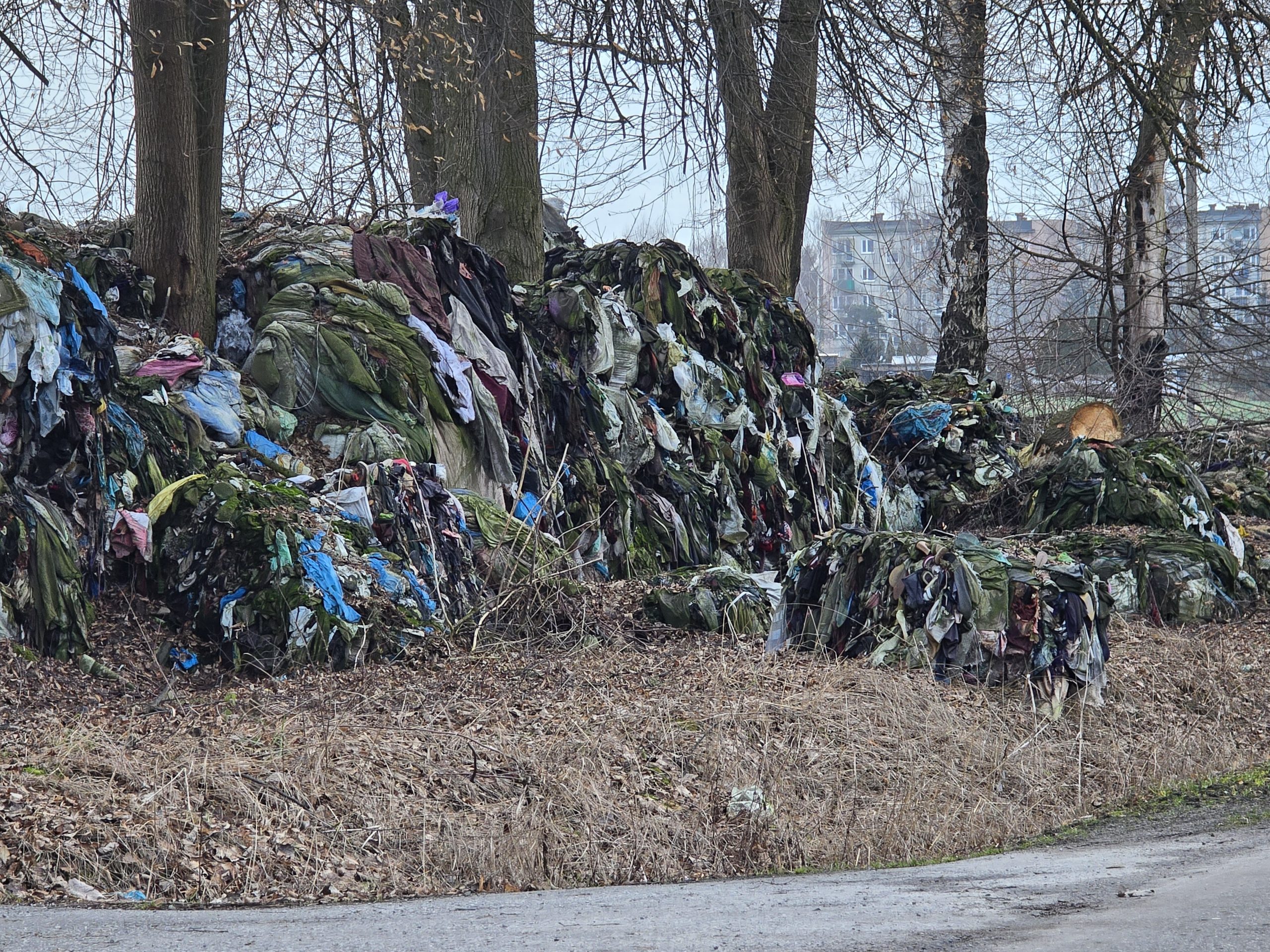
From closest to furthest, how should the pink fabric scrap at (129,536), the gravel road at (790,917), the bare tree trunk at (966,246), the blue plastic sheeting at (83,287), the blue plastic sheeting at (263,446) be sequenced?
the gravel road at (790,917)
the pink fabric scrap at (129,536)
the blue plastic sheeting at (83,287)
the blue plastic sheeting at (263,446)
the bare tree trunk at (966,246)

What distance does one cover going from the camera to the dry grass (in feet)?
14.0

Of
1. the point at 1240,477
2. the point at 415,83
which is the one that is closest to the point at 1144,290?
the point at 1240,477

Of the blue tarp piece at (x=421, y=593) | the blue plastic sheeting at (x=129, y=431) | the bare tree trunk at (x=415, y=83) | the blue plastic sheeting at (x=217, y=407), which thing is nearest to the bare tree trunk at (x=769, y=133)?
the bare tree trunk at (x=415, y=83)

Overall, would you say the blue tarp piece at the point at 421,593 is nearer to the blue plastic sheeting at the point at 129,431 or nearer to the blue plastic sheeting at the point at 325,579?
the blue plastic sheeting at the point at 325,579

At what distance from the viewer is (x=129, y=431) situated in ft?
23.0

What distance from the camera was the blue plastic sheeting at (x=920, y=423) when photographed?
40.5 feet

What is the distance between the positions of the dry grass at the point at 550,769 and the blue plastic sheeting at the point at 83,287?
233 centimetres

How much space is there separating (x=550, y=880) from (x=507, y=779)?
2.43 feet

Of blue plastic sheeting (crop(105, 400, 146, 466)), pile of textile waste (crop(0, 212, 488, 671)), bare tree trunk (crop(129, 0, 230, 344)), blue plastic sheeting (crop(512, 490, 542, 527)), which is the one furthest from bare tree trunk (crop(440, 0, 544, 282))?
blue plastic sheeting (crop(105, 400, 146, 466))

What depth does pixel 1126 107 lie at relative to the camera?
44.3 ft

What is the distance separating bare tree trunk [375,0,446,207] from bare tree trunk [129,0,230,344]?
116 centimetres

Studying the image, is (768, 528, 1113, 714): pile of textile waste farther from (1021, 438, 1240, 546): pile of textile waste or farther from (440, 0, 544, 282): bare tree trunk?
(440, 0, 544, 282): bare tree trunk

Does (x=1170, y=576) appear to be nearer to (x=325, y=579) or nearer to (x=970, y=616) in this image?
(x=970, y=616)

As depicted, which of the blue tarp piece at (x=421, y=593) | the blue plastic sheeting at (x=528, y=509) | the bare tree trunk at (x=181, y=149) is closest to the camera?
the blue tarp piece at (x=421, y=593)
